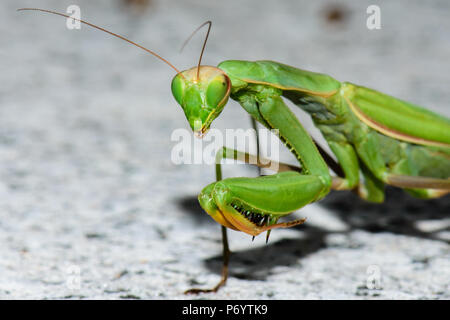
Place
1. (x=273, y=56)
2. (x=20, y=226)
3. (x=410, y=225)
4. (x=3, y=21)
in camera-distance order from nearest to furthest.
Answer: (x=20, y=226)
(x=410, y=225)
(x=273, y=56)
(x=3, y=21)

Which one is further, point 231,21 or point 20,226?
point 231,21

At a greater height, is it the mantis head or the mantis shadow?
the mantis head

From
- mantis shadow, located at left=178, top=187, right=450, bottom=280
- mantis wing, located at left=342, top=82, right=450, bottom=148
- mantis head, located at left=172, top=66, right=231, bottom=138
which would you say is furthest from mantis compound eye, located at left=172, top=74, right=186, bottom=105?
mantis shadow, located at left=178, top=187, right=450, bottom=280

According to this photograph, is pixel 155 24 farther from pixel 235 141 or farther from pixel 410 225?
pixel 410 225

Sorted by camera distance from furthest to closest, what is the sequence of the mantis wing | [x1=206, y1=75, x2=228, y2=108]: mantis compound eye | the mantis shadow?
the mantis shadow → the mantis wing → [x1=206, y1=75, x2=228, y2=108]: mantis compound eye

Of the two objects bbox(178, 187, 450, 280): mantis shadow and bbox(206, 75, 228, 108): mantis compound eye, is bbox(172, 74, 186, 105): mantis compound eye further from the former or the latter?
bbox(178, 187, 450, 280): mantis shadow

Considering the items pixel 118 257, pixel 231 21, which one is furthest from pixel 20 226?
pixel 231 21
